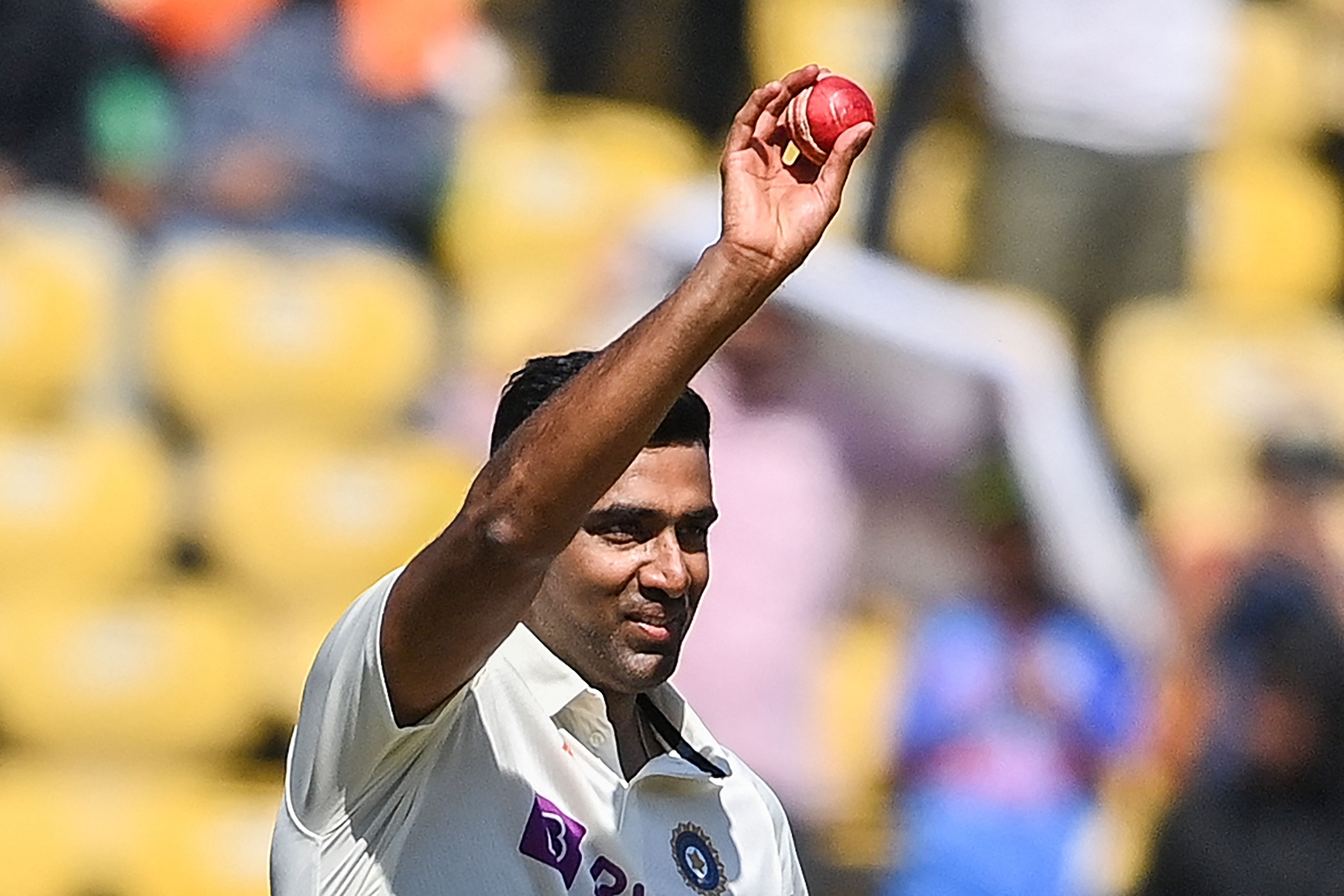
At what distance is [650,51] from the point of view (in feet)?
19.7

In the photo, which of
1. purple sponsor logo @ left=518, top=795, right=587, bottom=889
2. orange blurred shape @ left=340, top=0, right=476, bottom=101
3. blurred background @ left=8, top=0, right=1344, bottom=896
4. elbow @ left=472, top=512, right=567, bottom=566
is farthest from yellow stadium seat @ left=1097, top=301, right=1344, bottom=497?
A: elbow @ left=472, top=512, right=567, bottom=566

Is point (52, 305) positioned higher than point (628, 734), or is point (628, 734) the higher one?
point (52, 305)

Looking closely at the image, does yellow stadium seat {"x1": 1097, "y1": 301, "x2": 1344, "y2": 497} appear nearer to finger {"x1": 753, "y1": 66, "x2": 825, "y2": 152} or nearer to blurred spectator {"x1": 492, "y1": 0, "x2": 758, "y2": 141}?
blurred spectator {"x1": 492, "y1": 0, "x2": 758, "y2": 141}

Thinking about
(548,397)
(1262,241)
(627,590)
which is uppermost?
(1262,241)

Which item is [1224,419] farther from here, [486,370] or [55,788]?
[55,788]

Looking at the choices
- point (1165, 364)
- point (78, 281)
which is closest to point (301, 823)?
point (78, 281)

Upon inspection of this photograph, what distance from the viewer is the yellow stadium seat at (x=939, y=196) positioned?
602cm

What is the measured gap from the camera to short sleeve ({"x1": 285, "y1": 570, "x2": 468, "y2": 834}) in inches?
77.1

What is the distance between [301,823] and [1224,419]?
4413 millimetres

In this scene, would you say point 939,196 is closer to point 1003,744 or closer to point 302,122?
point 1003,744

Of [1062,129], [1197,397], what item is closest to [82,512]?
[1062,129]

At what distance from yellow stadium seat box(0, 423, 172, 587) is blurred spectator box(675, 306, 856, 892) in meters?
1.40

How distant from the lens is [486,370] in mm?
5648

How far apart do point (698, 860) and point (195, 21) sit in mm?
3862
